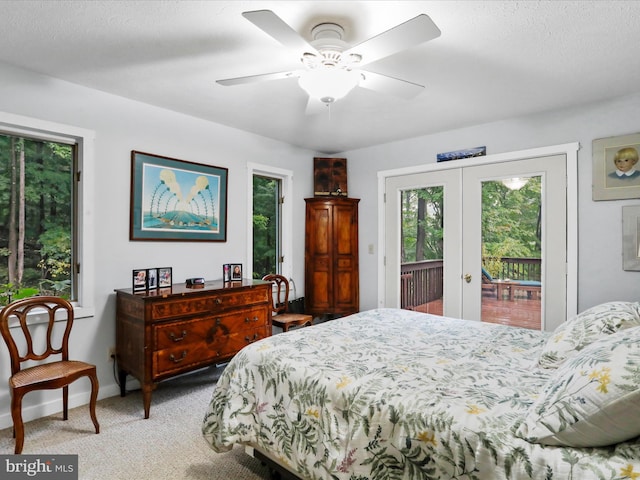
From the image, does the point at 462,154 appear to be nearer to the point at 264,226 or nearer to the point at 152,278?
the point at 264,226

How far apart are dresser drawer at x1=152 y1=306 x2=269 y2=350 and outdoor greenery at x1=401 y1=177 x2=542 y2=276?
6.34ft

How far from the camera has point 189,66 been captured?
249 centimetres

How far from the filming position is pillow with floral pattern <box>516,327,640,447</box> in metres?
1.03

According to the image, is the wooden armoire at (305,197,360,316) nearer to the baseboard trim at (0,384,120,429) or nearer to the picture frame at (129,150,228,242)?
the picture frame at (129,150,228,242)

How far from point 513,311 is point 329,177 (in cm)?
258

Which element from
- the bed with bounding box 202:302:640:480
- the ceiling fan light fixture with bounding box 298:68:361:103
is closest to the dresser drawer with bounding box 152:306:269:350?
the bed with bounding box 202:302:640:480

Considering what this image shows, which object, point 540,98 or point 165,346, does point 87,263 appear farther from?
point 540,98

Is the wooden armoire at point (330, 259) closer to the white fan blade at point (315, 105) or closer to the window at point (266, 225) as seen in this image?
the window at point (266, 225)

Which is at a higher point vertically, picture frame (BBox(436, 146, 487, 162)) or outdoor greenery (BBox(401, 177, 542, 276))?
picture frame (BBox(436, 146, 487, 162))

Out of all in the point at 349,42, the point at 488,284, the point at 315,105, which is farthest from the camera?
the point at 488,284

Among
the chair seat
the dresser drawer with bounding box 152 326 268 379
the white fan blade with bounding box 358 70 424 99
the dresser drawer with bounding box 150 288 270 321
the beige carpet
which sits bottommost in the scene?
the beige carpet

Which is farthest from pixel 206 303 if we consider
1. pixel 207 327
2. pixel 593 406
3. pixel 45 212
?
pixel 593 406

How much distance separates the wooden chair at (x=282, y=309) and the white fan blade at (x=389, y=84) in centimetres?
247

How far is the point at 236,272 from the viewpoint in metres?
3.63
